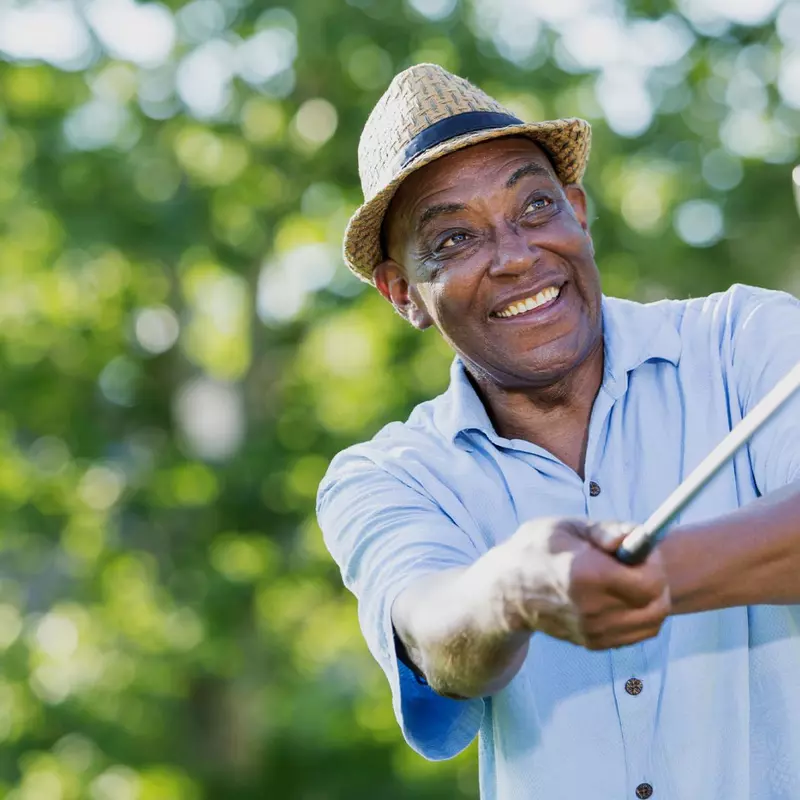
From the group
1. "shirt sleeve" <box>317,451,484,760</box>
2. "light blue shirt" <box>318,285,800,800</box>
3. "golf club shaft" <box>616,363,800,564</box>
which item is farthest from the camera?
"light blue shirt" <box>318,285,800,800</box>

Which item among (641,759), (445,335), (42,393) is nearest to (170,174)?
(42,393)

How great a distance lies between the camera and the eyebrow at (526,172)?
2.69m

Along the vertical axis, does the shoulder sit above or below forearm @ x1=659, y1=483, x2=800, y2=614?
above

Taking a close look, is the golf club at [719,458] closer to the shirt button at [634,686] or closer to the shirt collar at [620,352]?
A: the shirt button at [634,686]

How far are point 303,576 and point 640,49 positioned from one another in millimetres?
4379

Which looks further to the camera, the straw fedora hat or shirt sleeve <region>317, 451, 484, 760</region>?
the straw fedora hat

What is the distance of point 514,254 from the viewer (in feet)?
8.66

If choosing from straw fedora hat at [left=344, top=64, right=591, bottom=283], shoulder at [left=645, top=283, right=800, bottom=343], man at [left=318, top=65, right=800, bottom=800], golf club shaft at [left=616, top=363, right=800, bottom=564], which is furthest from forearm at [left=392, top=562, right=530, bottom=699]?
straw fedora hat at [left=344, top=64, right=591, bottom=283]

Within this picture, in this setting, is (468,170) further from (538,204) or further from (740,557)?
(740,557)

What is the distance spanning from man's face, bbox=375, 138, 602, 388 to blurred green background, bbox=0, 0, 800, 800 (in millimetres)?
6333

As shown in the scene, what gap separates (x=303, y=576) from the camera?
10.3 m

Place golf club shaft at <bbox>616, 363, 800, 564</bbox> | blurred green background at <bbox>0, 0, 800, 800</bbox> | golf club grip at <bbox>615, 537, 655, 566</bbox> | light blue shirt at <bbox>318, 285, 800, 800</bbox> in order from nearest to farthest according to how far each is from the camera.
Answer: golf club shaft at <bbox>616, 363, 800, 564</bbox>, golf club grip at <bbox>615, 537, 655, 566</bbox>, light blue shirt at <bbox>318, 285, 800, 800</bbox>, blurred green background at <bbox>0, 0, 800, 800</bbox>

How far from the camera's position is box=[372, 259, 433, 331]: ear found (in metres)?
2.99

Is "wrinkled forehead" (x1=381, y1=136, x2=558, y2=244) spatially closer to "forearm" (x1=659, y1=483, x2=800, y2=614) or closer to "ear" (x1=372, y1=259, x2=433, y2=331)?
"ear" (x1=372, y1=259, x2=433, y2=331)
